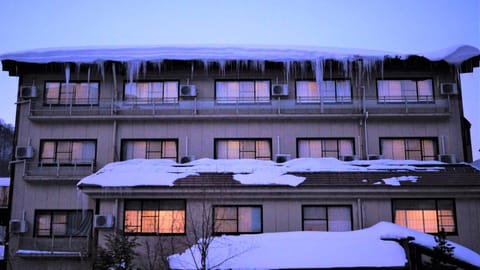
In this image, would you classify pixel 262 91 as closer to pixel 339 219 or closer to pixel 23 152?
pixel 339 219

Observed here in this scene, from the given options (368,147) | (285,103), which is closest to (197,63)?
(285,103)

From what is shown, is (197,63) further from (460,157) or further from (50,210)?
(460,157)

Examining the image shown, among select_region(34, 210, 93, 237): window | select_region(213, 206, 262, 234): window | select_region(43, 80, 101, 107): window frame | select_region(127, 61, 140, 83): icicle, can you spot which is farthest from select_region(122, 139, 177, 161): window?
select_region(213, 206, 262, 234): window

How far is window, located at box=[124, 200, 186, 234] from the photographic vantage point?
1870 cm

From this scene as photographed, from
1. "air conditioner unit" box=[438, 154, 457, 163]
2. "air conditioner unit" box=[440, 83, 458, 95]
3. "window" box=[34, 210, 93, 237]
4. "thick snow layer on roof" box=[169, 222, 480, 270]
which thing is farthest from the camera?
"air conditioner unit" box=[440, 83, 458, 95]

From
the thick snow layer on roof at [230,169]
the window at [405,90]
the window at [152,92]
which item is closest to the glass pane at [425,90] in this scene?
the window at [405,90]

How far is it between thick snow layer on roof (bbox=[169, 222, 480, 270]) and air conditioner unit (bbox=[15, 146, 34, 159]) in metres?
9.95

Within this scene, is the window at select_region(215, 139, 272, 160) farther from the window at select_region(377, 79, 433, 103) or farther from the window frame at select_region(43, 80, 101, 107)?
the window frame at select_region(43, 80, 101, 107)

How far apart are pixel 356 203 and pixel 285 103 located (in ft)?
19.4

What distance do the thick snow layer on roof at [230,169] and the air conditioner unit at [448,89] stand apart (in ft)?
11.3

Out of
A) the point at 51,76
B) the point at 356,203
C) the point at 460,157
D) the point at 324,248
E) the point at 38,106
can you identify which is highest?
the point at 51,76

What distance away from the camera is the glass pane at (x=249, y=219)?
61.4 feet

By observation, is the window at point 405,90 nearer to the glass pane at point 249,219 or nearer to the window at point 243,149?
the window at point 243,149

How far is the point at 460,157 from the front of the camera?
21672mm
